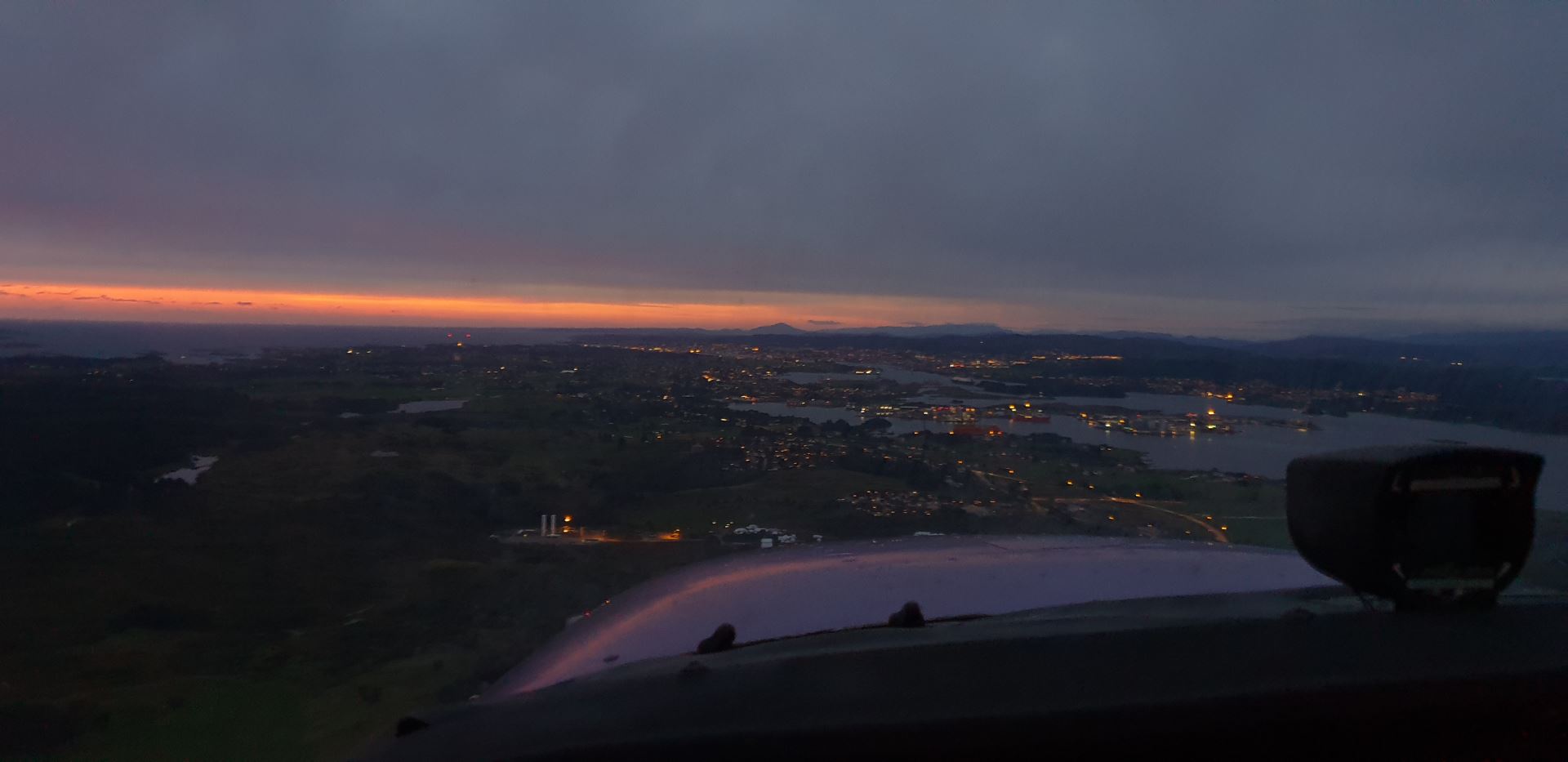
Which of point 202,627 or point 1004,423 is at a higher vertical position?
point 1004,423

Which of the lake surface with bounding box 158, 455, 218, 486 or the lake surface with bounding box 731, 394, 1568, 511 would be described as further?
the lake surface with bounding box 158, 455, 218, 486

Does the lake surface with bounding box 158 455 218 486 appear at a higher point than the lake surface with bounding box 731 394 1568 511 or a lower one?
lower

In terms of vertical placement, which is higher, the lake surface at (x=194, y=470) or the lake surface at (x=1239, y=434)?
the lake surface at (x=1239, y=434)

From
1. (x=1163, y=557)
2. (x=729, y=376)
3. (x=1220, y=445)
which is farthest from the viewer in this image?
(x=729, y=376)

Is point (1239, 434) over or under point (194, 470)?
over

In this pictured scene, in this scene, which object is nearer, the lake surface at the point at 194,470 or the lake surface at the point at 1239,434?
the lake surface at the point at 1239,434

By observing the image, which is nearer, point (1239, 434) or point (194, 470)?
point (1239, 434)

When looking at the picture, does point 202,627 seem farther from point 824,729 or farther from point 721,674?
point 824,729

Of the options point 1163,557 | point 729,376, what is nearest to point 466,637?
point 1163,557
